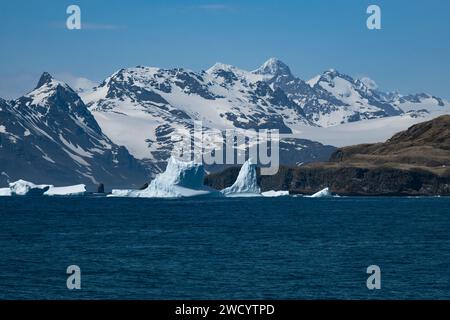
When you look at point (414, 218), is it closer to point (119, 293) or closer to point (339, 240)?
point (339, 240)

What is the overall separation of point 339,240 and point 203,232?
18.2 meters

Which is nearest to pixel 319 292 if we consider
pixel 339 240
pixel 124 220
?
pixel 339 240

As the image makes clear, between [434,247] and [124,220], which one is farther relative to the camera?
[124,220]

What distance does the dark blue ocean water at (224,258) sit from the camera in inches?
2191

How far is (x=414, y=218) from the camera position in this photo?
446 feet

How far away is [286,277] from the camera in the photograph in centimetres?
6188

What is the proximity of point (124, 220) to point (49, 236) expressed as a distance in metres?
32.9

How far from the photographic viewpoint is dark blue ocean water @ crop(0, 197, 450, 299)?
183 ft

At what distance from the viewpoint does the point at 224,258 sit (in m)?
74.9
